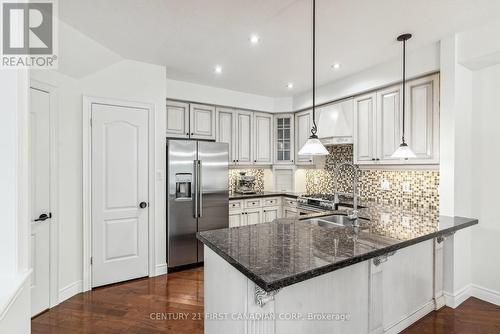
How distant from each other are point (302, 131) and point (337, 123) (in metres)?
0.93

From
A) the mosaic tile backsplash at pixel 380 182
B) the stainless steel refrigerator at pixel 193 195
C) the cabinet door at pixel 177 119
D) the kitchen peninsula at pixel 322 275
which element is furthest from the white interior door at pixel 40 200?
the mosaic tile backsplash at pixel 380 182

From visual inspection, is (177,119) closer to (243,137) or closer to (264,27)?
(243,137)

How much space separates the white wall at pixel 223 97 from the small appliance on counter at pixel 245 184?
1256 millimetres

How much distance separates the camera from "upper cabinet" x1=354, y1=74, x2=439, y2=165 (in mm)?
2773

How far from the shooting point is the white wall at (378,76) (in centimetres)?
276

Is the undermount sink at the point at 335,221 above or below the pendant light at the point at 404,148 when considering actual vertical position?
below

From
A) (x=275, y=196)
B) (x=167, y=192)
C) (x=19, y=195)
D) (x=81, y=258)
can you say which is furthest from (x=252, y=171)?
(x=19, y=195)

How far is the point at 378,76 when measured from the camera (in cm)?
326

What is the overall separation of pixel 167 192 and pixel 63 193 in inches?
44.5

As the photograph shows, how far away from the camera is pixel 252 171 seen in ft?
16.1

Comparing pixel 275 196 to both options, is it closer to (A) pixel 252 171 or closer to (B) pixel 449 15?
(A) pixel 252 171

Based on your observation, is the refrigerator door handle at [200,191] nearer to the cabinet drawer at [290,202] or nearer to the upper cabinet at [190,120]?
the upper cabinet at [190,120]

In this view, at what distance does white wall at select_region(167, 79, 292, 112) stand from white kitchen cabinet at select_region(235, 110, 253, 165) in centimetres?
17

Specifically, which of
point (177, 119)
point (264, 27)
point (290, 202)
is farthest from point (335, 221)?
point (177, 119)
